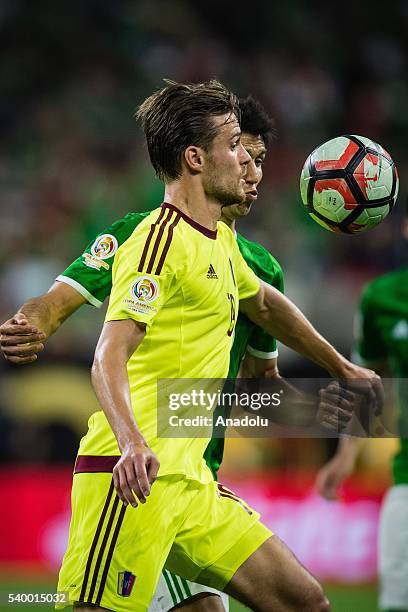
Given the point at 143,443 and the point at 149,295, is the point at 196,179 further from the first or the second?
the point at 143,443

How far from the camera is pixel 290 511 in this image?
9609 millimetres

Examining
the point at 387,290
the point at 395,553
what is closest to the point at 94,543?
the point at 395,553

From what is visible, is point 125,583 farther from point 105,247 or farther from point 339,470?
point 339,470

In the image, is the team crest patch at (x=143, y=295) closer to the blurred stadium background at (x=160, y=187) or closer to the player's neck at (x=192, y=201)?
the player's neck at (x=192, y=201)

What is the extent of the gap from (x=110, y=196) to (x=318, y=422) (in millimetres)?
7614

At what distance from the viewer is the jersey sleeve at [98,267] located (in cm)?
431

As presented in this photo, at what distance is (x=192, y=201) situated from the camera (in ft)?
13.4

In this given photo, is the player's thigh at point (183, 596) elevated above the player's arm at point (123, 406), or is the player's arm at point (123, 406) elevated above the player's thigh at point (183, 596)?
the player's arm at point (123, 406)

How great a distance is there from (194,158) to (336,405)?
127 centimetres

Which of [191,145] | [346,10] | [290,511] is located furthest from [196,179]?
[346,10]

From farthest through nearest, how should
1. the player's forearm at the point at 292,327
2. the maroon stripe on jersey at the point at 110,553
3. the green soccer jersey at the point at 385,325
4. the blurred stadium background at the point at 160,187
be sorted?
the blurred stadium background at the point at 160,187
the green soccer jersey at the point at 385,325
the player's forearm at the point at 292,327
the maroon stripe on jersey at the point at 110,553

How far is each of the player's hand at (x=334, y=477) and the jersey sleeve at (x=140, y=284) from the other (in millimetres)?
2496

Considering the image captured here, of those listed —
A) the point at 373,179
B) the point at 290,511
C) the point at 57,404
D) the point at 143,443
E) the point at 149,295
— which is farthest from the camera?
the point at 57,404

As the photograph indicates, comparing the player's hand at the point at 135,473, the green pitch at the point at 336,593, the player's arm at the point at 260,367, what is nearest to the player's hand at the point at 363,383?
the player's arm at the point at 260,367
